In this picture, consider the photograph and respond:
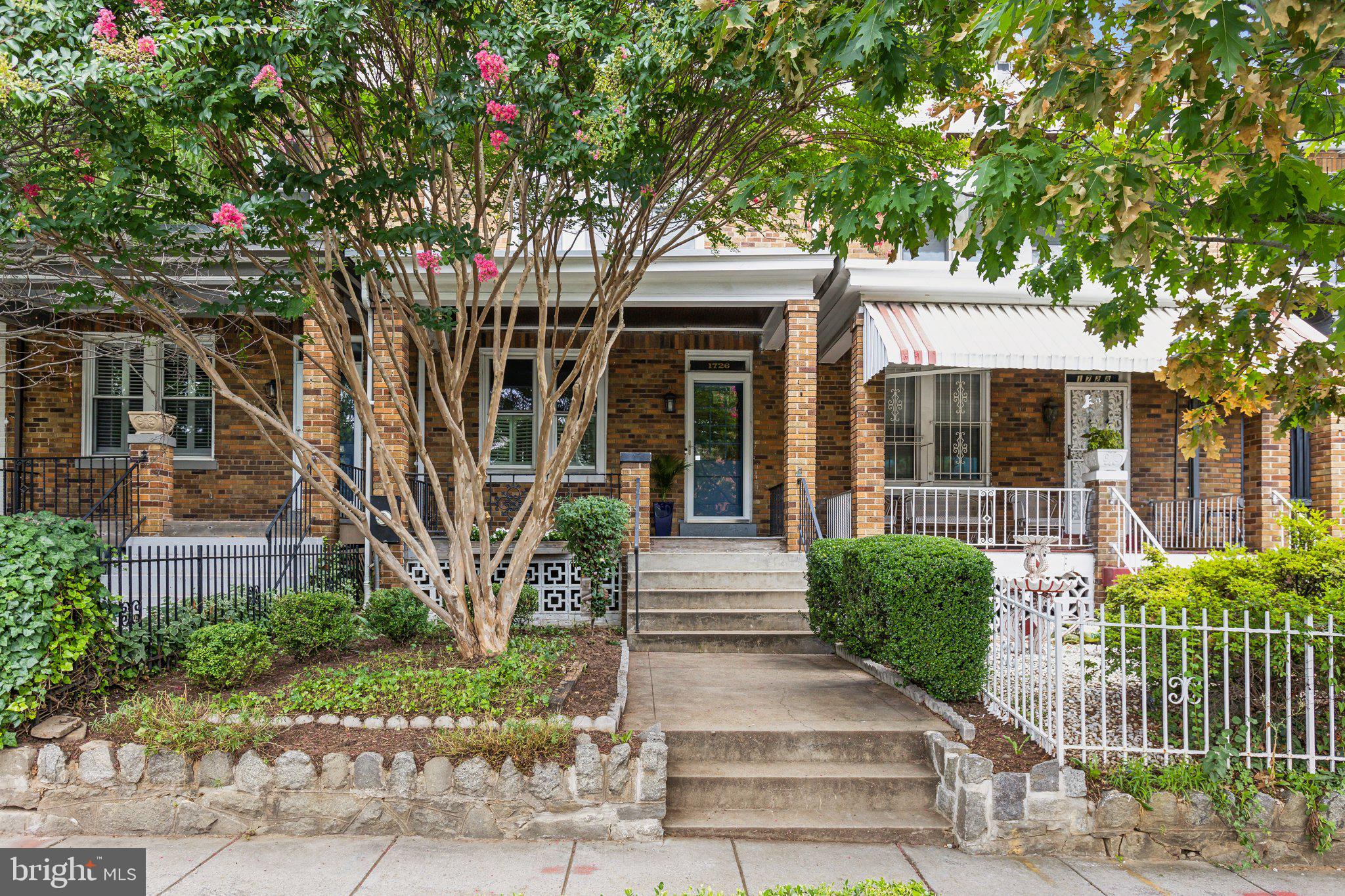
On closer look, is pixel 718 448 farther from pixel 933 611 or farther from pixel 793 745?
pixel 793 745

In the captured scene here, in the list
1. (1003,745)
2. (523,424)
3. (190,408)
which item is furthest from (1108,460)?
(190,408)

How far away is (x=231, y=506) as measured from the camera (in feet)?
39.5

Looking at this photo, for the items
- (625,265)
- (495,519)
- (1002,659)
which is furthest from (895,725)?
(495,519)

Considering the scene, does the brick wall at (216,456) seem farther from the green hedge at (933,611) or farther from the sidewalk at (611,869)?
the green hedge at (933,611)

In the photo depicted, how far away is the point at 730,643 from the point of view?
8.45 metres

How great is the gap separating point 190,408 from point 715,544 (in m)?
7.53

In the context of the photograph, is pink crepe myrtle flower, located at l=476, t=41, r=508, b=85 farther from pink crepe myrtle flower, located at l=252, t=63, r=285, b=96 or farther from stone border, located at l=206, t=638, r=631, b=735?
stone border, located at l=206, t=638, r=631, b=735

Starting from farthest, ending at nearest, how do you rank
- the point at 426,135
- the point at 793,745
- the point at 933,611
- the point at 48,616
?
the point at 426,135
the point at 933,611
the point at 793,745
the point at 48,616

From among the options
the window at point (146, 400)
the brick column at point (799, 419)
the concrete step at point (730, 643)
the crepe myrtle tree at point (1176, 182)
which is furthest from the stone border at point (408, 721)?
the window at point (146, 400)

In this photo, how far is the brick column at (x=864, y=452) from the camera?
10492mm

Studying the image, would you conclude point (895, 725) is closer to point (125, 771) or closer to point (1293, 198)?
point (1293, 198)

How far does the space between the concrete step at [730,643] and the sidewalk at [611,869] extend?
12.3 ft

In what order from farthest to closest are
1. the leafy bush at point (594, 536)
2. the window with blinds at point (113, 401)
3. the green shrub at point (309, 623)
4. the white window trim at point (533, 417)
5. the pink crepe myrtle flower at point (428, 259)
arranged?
the white window trim at point (533, 417)
the window with blinds at point (113, 401)
the leafy bush at point (594, 536)
the green shrub at point (309, 623)
the pink crepe myrtle flower at point (428, 259)

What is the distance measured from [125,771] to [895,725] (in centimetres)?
445
